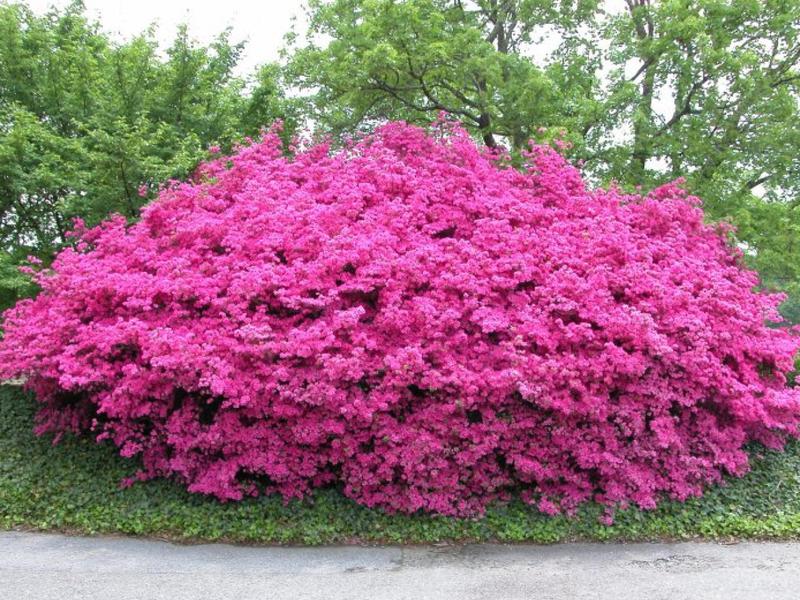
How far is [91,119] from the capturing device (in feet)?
26.2

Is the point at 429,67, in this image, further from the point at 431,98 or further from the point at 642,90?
the point at 642,90

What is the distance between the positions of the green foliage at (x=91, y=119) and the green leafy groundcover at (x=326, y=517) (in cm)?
281

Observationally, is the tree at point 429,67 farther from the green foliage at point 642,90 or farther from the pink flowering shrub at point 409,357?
the pink flowering shrub at point 409,357

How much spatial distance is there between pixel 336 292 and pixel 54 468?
10.9 ft

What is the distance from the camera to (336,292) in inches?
207

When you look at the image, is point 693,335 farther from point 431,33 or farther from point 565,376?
point 431,33

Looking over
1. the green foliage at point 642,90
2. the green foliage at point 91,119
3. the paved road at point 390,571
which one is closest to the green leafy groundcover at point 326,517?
the paved road at point 390,571

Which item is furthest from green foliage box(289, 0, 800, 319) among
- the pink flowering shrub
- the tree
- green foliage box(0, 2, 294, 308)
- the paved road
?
the paved road

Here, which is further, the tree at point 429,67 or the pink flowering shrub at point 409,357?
the tree at point 429,67

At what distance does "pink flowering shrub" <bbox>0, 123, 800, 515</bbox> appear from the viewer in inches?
198

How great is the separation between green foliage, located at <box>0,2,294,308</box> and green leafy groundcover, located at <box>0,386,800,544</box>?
2807mm

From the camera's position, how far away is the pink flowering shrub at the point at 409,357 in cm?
502

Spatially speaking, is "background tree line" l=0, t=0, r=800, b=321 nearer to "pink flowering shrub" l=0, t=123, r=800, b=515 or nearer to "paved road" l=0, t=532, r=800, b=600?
"pink flowering shrub" l=0, t=123, r=800, b=515

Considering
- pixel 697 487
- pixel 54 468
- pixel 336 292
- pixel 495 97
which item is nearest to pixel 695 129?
pixel 495 97
